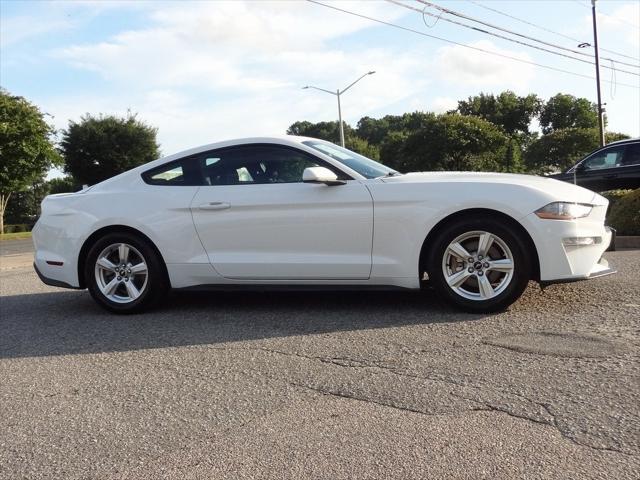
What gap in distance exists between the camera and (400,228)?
456 centimetres

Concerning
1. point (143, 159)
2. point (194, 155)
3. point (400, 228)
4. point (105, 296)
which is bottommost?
point (105, 296)

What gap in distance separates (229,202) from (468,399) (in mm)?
2757

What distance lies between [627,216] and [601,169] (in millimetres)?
3305

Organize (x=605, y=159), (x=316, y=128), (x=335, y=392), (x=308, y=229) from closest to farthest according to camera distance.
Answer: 1. (x=335, y=392)
2. (x=308, y=229)
3. (x=605, y=159)
4. (x=316, y=128)

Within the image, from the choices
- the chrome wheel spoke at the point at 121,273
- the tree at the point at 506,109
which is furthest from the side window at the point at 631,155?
the tree at the point at 506,109

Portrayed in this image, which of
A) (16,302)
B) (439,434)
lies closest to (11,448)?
(439,434)

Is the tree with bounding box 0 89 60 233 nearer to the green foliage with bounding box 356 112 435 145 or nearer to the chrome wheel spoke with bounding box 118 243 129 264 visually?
the chrome wheel spoke with bounding box 118 243 129 264

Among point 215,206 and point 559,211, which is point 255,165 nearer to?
point 215,206

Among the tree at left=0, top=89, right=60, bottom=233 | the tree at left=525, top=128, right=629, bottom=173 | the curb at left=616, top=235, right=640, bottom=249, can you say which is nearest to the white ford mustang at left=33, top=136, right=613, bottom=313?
the curb at left=616, top=235, right=640, bottom=249

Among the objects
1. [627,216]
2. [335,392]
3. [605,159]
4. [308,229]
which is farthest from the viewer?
[605,159]

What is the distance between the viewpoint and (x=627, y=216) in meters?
9.03

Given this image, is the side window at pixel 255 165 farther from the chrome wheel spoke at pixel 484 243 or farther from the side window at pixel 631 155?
the side window at pixel 631 155

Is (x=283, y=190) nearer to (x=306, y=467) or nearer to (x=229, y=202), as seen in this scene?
(x=229, y=202)

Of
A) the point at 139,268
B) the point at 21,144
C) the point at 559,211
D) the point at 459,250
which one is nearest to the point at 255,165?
the point at 139,268
